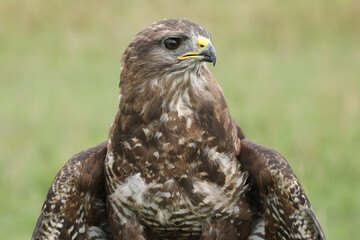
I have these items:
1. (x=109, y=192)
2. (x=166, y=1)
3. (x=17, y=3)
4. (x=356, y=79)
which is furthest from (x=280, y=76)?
(x=109, y=192)

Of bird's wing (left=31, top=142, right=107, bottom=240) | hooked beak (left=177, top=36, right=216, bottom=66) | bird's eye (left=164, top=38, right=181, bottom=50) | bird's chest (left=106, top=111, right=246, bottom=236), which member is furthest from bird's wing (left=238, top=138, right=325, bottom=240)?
bird's wing (left=31, top=142, right=107, bottom=240)

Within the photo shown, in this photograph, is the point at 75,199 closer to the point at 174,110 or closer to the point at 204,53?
the point at 174,110

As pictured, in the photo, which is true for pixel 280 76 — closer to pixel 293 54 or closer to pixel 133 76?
pixel 293 54

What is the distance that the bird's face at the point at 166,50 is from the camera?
5641 millimetres

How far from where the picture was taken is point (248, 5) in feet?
50.8

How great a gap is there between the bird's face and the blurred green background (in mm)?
3487

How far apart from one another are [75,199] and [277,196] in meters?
1.43

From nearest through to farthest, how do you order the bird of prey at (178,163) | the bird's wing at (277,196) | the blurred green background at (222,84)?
the bird of prey at (178,163) < the bird's wing at (277,196) < the blurred green background at (222,84)

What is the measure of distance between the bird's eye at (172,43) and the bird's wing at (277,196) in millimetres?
924

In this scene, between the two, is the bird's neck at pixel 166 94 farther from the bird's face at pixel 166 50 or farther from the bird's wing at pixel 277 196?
the bird's wing at pixel 277 196

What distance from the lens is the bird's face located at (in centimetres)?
564

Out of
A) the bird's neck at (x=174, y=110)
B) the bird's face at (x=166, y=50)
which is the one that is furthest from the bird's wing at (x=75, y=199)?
the bird's face at (x=166, y=50)

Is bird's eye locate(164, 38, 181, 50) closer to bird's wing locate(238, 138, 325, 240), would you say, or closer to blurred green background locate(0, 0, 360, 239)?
bird's wing locate(238, 138, 325, 240)

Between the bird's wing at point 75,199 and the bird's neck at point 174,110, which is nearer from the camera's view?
the bird's neck at point 174,110
